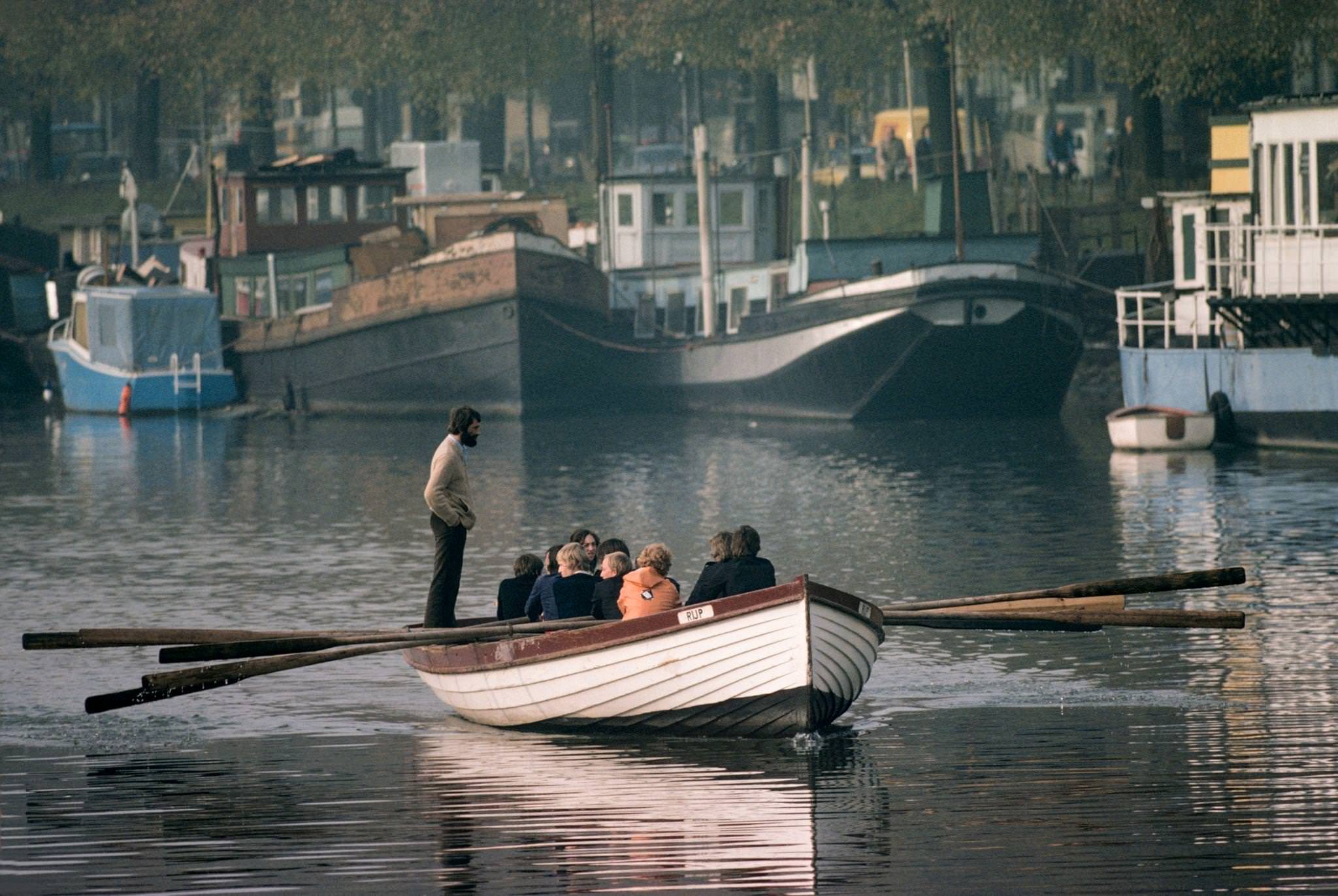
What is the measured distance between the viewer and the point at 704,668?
18.4 metres

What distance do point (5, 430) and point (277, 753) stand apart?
41.1m

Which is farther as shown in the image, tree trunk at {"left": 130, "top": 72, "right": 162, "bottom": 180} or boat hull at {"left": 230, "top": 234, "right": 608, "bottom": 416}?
tree trunk at {"left": 130, "top": 72, "right": 162, "bottom": 180}

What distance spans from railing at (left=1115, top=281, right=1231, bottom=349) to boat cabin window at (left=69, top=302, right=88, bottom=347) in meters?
28.7

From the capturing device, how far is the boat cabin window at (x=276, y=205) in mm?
62844

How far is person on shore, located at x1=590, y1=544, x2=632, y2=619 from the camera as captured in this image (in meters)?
19.5

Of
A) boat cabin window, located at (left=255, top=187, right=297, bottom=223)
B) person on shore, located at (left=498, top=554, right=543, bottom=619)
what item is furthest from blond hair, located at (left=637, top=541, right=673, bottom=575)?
boat cabin window, located at (left=255, top=187, right=297, bottom=223)

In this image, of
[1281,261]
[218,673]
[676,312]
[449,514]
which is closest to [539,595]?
[449,514]

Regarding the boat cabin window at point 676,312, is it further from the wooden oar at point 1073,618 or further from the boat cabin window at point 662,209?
the wooden oar at point 1073,618

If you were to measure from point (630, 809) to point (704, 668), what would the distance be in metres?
1.96

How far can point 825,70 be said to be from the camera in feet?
253

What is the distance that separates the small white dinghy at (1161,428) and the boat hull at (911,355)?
637 centimetres

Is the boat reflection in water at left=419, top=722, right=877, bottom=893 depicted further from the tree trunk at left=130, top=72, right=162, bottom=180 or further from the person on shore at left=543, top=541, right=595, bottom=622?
the tree trunk at left=130, top=72, right=162, bottom=180

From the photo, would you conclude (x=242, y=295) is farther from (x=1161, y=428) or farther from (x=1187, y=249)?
(x=1161, y=428)

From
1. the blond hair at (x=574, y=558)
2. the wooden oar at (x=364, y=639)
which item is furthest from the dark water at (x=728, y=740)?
the blond hair at (x=574, y=558)
